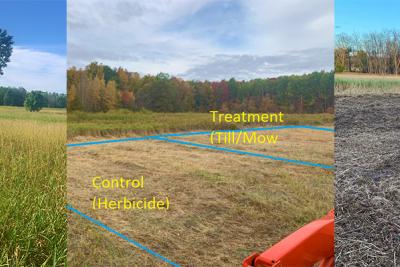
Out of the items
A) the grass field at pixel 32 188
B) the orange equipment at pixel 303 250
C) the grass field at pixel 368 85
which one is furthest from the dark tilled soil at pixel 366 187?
the grass field at pixel 32 188

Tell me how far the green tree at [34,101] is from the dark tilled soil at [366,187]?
281cm

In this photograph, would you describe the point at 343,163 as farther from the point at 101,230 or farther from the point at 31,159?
the point at 31,159

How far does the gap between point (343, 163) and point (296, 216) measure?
1.01 meters

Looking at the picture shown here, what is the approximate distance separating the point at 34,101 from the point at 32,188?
3.38 ft

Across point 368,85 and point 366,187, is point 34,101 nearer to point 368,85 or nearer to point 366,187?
point 366,187

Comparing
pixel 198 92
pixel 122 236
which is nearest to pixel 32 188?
pixel 122 236

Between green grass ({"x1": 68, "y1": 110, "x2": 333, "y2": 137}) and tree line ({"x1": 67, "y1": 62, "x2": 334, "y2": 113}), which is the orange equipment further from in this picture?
tree line ({"x1": 67, "y1": 62, "x2": 334, "y2": 113})

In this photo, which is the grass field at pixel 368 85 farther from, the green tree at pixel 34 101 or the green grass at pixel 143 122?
the green tree at pixel 34 101

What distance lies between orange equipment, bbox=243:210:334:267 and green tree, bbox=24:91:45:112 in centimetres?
253

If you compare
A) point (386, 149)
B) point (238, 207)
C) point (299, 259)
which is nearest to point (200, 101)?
point (238, 207)

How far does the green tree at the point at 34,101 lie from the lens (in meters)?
3.44

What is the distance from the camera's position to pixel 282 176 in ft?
9.39

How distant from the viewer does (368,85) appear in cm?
451

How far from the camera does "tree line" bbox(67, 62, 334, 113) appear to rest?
2461mm
